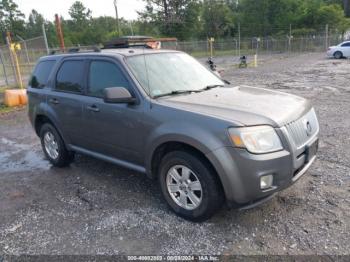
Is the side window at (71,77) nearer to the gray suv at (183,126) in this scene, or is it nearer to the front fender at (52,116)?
the gray suv at (183,126)

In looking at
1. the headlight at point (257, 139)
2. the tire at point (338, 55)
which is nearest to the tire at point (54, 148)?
the headlight at point (257, 139)

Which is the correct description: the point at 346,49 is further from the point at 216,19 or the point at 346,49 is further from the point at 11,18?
the point at 11,18

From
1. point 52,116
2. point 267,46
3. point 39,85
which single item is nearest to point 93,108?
point 52,116

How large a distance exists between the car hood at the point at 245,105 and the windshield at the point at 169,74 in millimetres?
222

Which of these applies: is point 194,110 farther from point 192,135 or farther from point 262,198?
point 262,198

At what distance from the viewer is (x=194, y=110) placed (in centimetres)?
343

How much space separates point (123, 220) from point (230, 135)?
157 cm

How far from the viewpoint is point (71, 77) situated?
16.0ft

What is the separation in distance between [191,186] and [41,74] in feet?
11.3

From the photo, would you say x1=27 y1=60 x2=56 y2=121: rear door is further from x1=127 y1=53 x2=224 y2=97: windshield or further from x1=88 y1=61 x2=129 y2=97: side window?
x1=127 y1=53 x2=224 y2=97: windshield

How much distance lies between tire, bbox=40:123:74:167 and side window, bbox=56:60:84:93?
2.55 ft

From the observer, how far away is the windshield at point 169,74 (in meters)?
4.02

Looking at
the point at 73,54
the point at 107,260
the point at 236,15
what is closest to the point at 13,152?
the point at 73,54

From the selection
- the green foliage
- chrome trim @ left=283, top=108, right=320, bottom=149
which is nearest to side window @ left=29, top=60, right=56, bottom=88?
chrome trim @ left=283, top=108, right=320, bottom=149
